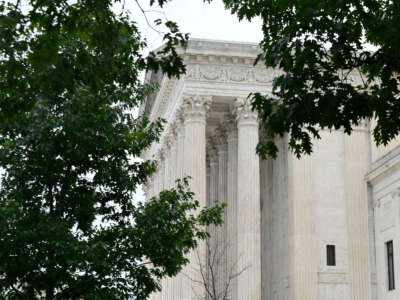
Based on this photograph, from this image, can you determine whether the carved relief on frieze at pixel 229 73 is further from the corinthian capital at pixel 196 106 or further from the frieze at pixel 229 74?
the corinthian capital at pixel 196 106

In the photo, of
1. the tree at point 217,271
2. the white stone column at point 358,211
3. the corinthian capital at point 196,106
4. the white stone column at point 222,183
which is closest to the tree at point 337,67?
the tree at point 217,271

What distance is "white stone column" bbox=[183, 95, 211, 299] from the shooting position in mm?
37625

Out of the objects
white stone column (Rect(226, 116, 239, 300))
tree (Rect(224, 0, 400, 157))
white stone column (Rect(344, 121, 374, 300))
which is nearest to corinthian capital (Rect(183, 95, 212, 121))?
white stone column (Rect(226, 116, 239, 300))

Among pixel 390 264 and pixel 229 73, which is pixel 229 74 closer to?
pixel 229 73

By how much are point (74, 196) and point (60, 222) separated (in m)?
1.15

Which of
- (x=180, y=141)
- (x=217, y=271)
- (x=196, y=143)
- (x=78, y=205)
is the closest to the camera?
(x=78, y=205)

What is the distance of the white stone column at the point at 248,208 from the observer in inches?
1455

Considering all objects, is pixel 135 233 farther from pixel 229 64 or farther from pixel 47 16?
pixel 229 64

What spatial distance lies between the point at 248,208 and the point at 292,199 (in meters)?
2.63

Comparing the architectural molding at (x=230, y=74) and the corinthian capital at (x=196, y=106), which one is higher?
the architectural molding at (x=230, y=74)

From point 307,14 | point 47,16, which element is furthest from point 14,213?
point 307,14

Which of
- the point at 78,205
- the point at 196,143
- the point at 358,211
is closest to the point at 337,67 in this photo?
the point at 78,205

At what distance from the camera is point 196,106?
38812mm

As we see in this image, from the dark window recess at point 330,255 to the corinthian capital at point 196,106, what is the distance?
30.1ft
